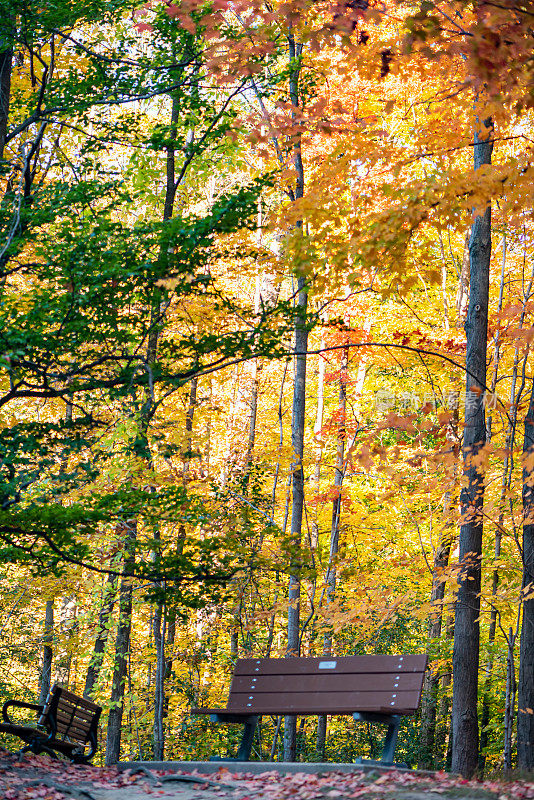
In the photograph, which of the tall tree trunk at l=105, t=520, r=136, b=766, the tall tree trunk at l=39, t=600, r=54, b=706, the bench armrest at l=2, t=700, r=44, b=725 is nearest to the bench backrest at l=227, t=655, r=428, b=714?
the bench armrest at l=2, t=700, r=44, b=725

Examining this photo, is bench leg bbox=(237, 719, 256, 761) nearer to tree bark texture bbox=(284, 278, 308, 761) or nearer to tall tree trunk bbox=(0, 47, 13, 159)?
tree bark texture bbox=(284, 278, 308, 761)

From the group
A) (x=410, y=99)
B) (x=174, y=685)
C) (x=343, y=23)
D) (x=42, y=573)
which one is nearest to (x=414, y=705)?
(x=42, y=573)

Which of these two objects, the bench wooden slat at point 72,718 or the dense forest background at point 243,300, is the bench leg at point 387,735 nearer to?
the dense forest background at point 243,300

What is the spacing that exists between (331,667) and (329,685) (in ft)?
0.54

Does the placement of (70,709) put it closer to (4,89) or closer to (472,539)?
(472,539)

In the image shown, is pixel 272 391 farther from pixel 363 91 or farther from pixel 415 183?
pixel 415 183

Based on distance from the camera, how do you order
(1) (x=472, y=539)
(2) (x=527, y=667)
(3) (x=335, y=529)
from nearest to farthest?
1. (1) (x=472, y=539)
2. (2) (x=527, y=667)
3. (3) (x=335, y=529)

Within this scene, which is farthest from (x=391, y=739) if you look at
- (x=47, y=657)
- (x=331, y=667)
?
(x=47, y=657)

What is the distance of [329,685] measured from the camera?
6883 mm

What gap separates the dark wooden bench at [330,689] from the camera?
253 inches

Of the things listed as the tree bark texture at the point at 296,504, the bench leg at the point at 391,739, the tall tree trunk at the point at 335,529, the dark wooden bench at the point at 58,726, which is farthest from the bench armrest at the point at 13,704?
the tall tree trunk at the point at 335,529

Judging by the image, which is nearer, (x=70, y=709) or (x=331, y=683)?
(x=331, y=683)

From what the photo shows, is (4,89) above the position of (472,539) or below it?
above

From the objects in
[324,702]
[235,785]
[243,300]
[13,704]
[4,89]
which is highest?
[4,89]
